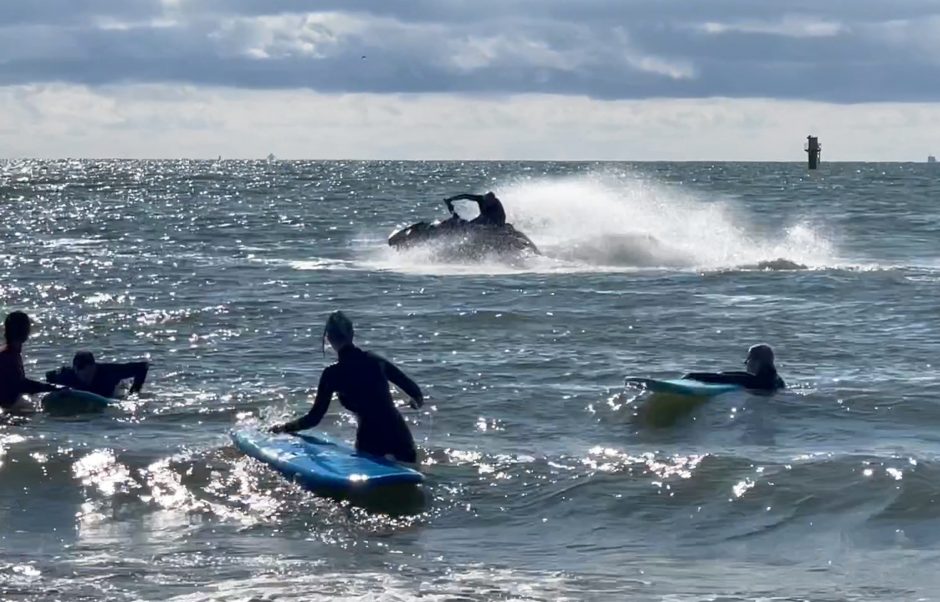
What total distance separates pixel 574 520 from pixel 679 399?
164 inches

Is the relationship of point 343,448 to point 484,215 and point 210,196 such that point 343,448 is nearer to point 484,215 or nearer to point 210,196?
point 484,215

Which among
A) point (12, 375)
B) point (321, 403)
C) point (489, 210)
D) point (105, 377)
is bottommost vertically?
point (105, 377)

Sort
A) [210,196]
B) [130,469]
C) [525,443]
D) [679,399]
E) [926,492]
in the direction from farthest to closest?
[210,196], [679,399], [525,443], [130,469], [926,492]

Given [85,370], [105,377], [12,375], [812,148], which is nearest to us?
[12,375]

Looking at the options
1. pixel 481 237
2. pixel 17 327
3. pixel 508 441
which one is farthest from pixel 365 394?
pixel 481 237

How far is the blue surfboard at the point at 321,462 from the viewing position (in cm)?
1034

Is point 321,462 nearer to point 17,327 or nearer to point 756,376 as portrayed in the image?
point 17,327

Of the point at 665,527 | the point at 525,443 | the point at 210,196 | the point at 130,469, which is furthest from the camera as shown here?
the point at 210,196

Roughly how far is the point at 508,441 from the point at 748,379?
9.61 feet

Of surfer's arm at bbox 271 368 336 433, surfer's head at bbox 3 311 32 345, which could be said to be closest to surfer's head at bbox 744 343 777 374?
surfer's arm at bbox 271 368 336 433

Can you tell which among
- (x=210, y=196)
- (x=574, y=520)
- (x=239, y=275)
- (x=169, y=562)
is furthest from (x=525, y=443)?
(x=210, y=196)

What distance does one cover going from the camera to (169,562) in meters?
8.91

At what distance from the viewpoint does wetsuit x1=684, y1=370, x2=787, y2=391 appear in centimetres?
1456

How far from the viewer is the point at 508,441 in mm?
12906
